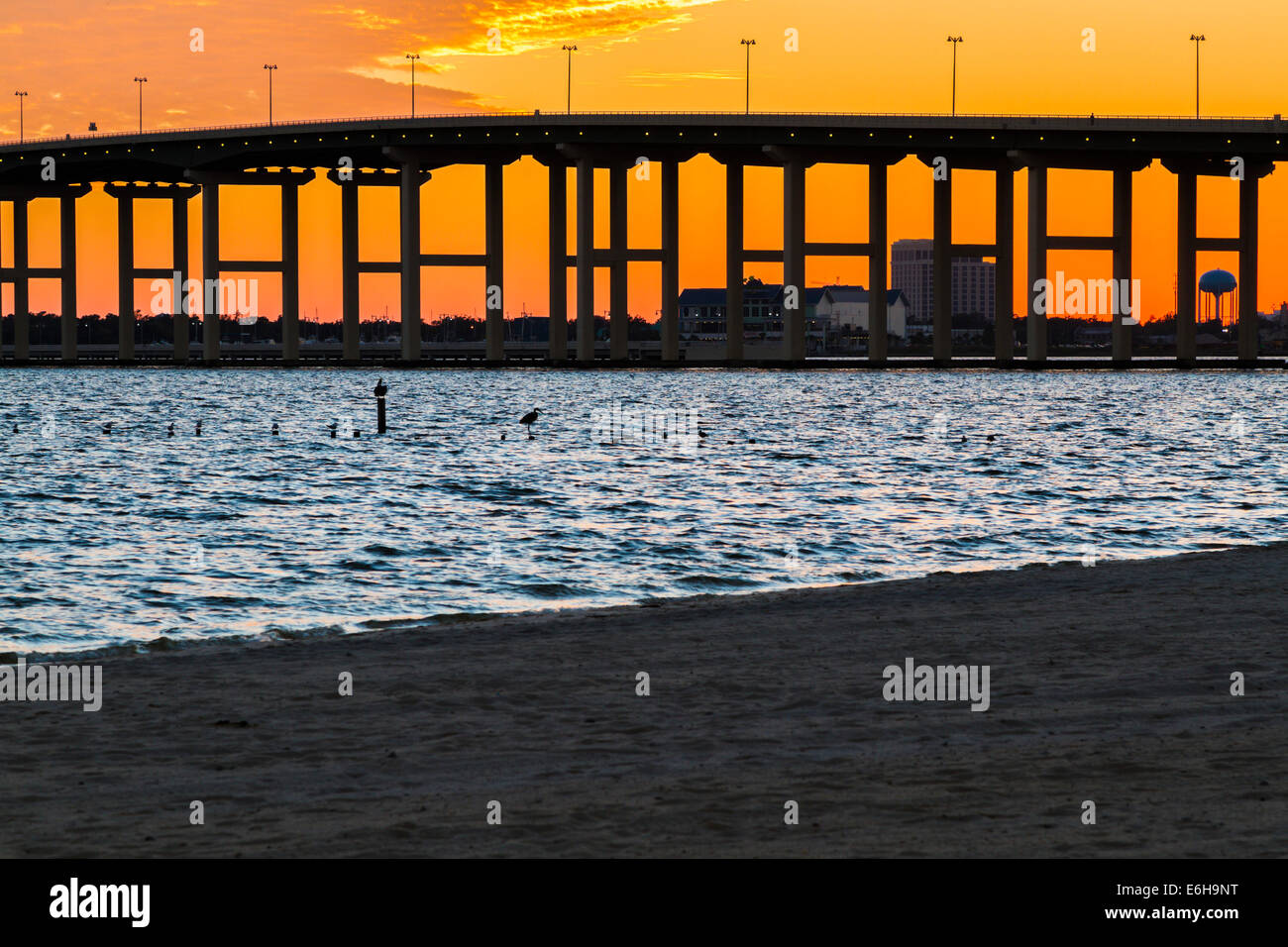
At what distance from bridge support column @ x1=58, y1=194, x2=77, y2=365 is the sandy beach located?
165 m

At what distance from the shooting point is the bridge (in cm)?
13325

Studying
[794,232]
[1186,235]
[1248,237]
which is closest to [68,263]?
[794,232]

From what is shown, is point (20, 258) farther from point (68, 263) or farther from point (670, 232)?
point (670, 232)

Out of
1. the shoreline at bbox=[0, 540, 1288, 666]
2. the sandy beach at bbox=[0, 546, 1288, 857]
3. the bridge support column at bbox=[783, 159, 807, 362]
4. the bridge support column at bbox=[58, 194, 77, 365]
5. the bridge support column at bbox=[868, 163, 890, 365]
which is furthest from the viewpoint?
the bridge support column at bbox=[58, 194, 77, 365]

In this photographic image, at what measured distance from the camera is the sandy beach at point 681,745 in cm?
777

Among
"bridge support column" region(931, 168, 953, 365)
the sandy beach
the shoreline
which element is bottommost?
the shoreline

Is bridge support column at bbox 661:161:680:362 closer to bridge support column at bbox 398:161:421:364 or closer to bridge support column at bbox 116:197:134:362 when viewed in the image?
bridge support column at bbox 398:161:421:364

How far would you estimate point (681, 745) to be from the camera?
10.0 metres

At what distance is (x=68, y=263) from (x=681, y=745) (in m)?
173

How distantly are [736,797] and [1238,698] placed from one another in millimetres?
4331

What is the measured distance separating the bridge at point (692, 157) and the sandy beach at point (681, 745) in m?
120

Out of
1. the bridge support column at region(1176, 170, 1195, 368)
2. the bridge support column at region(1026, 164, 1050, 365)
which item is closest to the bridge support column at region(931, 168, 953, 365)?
the bridge support column at region(1026, 164, 1050, 365)
